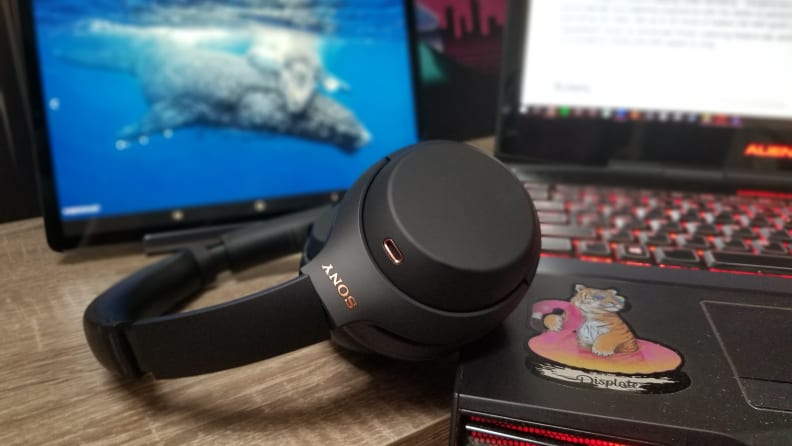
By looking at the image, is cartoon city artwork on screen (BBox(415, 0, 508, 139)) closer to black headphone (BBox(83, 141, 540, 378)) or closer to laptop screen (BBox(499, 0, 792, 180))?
laptop screen (BBox(499, 0, 792, 180))

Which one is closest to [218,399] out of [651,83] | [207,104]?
[207,104]

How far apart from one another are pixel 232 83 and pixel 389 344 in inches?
13.0

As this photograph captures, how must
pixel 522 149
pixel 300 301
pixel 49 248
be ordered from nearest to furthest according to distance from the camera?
pixel 300 301 < pixel 49 248 < pixel 522 149

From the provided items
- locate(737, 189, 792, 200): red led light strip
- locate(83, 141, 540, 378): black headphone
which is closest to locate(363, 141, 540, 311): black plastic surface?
locate(83, 141, 540, 378): black headphone

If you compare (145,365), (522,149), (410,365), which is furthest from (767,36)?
(145,365)

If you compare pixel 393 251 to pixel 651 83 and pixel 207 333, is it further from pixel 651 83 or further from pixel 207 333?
pixel 651 83

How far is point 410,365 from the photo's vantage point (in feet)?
1.08

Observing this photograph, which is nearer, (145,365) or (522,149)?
(145,365)

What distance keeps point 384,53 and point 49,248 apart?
14.2 inches

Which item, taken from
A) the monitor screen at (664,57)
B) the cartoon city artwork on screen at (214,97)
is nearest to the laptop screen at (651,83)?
the monitor screen at (664,57)

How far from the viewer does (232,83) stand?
51 cm

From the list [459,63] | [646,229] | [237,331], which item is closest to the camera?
[237,331]

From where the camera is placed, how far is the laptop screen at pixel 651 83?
1.73ft

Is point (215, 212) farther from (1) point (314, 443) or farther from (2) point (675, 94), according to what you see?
(2) point (675, 94)
